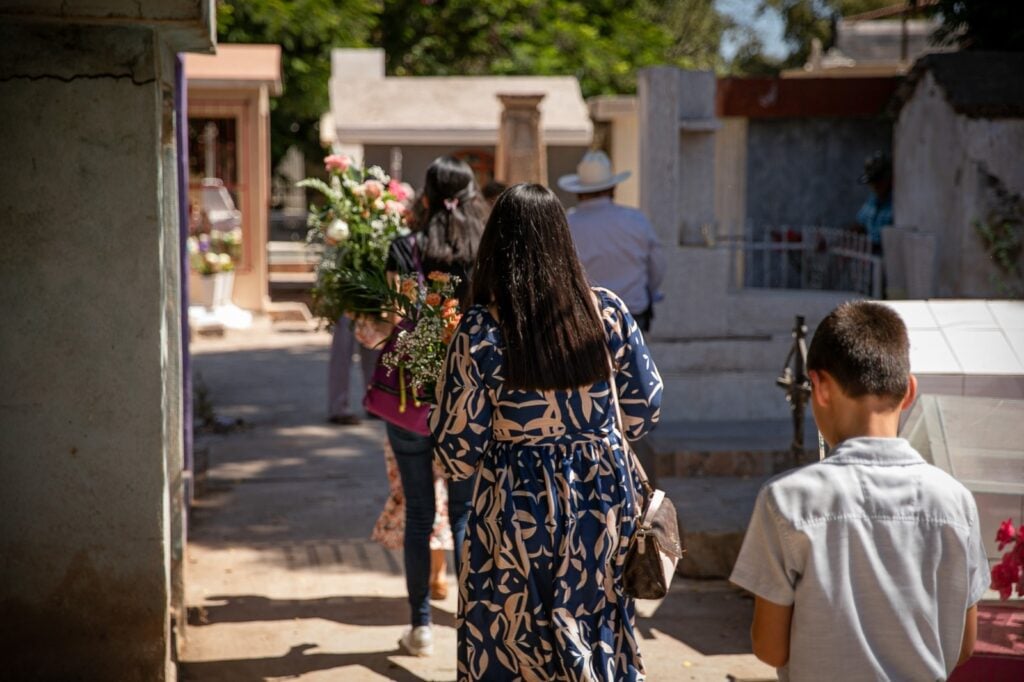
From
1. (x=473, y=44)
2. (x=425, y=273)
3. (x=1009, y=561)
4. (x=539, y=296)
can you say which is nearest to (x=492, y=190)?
(x=425, y=273)

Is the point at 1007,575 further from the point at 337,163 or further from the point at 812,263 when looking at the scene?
the point at 812,263

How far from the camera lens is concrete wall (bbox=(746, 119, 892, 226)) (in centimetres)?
1354

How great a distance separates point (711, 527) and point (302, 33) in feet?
58.2

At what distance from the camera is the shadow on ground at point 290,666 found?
4.99 m

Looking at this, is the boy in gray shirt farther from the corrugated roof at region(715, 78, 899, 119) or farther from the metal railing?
the corrugated roof at region(715, 78, 899, 119)

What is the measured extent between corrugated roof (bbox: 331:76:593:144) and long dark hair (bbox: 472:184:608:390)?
14.0 m

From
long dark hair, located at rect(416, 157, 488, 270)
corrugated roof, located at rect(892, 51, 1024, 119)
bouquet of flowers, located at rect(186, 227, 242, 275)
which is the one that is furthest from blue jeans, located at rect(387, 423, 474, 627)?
bouquet of flowers, located at rect(186, 227, 242, 275)

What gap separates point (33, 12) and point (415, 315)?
1582 mm

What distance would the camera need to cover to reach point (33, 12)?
396 cm

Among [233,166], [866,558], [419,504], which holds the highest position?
[233,166]

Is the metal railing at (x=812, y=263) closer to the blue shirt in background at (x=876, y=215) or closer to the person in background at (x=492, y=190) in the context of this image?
the blue shirt in background at (x=876, y=215)

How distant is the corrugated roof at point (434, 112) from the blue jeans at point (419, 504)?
12647 mm

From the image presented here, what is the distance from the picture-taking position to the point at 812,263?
10820 mm

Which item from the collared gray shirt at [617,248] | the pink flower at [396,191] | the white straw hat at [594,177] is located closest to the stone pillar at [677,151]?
the white straw hat at [594,177]
